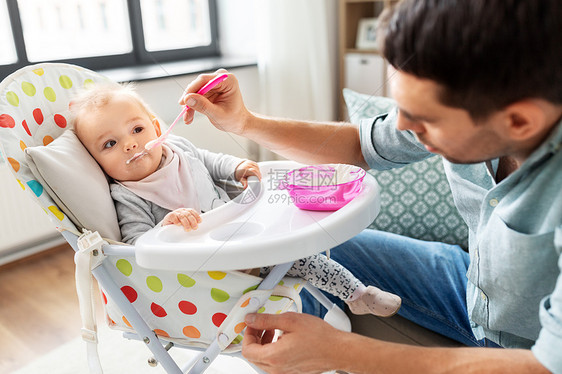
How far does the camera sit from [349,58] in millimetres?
3027

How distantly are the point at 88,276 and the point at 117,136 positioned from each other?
331 millimetres

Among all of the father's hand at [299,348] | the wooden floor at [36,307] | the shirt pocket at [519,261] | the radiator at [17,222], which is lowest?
the wooden floor at [36,307]

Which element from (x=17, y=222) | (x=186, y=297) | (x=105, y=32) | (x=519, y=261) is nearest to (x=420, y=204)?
(x=519, y=261)

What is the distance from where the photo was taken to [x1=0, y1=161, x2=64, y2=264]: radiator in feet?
6.57

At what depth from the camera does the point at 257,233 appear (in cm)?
93

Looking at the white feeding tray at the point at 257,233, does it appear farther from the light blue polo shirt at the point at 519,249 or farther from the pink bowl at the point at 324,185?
the light blue polo shirt at the point at 519,249

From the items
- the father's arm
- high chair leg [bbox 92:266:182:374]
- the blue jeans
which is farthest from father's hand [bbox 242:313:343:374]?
the blue jeans

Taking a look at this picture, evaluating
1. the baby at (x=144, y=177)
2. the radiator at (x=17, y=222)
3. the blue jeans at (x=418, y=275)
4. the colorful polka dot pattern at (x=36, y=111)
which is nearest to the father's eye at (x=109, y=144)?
the baby at (x=144, y=177)

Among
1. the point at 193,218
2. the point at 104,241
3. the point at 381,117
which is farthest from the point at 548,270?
the point at 104,241

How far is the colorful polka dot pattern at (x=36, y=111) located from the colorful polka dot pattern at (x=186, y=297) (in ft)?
0.52

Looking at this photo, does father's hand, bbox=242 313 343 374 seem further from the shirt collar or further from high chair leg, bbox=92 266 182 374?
the shirt collar

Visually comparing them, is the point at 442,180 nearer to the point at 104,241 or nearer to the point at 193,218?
the point at 193,218

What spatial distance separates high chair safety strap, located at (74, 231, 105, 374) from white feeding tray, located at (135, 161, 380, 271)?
94 millimetres

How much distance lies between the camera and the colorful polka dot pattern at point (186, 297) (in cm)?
88
